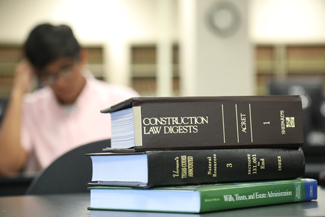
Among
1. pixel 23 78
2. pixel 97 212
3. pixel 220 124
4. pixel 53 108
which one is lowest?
pixel 97 212

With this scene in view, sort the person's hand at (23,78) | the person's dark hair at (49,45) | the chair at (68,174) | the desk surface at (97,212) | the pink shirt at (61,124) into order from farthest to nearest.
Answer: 1. the person's hand at (23,78)
2. the pink shirt at (61,124)
3. the person's dark hair at (49,45)
4. the chair at (68,174)
5. the desk surface at (97,212)

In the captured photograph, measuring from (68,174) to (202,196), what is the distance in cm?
45

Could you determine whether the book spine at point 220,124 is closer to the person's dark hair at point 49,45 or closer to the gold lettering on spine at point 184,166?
the gold lettering on spine at point 184,166

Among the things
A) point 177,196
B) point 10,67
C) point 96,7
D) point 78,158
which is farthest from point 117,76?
point 177,196

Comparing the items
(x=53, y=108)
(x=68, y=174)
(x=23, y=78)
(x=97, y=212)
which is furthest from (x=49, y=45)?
(x=97, y=212)

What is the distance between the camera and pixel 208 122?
0.53 meters

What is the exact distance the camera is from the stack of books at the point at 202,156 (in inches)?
19.6

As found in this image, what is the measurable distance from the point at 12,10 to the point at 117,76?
6.09ft

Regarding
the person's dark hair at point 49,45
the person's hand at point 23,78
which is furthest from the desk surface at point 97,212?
the person's hand at point 23,78

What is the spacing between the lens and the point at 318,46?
607 centimetres

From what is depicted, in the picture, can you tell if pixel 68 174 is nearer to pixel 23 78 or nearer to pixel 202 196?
pixel 202 196

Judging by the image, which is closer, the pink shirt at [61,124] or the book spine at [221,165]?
the book spine at [221,165]

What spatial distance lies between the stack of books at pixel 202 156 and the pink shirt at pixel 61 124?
1.24 metres

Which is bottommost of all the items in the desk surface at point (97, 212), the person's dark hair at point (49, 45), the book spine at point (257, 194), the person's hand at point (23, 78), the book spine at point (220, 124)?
the desk surface at point (97, 212)
